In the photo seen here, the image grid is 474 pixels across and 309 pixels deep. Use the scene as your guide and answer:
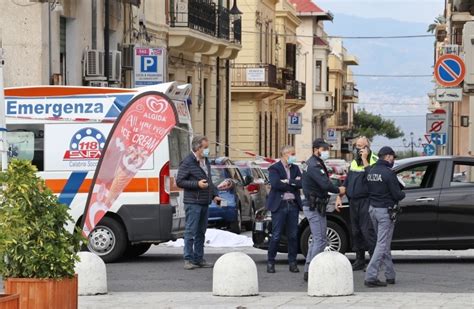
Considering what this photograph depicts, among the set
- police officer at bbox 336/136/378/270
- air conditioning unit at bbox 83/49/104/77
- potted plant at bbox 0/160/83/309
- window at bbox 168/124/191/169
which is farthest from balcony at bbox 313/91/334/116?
potted plant at bbox 0/160/83/309

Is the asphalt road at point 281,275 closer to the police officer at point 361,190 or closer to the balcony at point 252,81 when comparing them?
the police officer at point 361,190

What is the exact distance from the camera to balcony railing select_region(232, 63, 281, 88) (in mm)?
56656

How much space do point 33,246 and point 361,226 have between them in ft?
21.6

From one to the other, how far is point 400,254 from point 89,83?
409 inches

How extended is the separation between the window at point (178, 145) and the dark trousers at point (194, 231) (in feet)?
4.01

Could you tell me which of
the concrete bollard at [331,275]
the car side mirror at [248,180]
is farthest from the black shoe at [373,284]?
the car side mirror at [248,180]

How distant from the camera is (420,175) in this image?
20.1m

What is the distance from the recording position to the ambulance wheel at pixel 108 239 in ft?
66.6

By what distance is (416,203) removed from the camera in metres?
19.6

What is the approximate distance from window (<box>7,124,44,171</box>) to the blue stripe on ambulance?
1.53 ft

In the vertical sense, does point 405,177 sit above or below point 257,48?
below

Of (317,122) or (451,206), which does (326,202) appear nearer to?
(451,206)

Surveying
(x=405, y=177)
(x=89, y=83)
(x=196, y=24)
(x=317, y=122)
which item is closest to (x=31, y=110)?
(x=405, y=177)

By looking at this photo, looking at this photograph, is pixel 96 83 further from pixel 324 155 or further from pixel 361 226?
pixel 361 226
